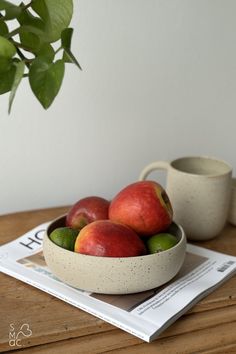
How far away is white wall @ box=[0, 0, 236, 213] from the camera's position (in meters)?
0.88

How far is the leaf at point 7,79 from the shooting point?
1.29 ft

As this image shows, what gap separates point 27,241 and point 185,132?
0.44 m

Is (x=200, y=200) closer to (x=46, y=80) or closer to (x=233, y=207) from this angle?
(x=233, y=207)

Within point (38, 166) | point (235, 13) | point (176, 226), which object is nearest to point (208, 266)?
point (176, 226)

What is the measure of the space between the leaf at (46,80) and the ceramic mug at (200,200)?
0.41 metres

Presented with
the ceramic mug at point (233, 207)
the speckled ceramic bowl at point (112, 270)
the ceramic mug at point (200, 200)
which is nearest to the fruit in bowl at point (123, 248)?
the speckled ceramic bowl at point (112, 270)

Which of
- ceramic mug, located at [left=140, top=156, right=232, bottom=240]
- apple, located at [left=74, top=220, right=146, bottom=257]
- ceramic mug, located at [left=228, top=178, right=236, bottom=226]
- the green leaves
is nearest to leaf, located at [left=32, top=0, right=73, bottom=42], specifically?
the green leaves

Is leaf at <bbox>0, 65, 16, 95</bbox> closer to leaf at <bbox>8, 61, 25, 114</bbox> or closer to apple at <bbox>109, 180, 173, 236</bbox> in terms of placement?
leaf at <bbox>8, 61, 25, 114</bbox>

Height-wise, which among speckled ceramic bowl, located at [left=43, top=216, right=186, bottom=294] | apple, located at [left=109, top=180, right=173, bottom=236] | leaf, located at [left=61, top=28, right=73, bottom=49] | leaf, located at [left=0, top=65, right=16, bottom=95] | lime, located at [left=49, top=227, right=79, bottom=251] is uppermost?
leaf, located at [left=61, top=28, right=73, bottom=49]

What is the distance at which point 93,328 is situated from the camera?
1.78 ft

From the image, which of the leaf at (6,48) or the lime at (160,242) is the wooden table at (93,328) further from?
the leaf at (6,48)

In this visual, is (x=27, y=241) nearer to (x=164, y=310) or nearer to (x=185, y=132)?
(x=164, y=310)

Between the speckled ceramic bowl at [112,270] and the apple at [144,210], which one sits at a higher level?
the apple at [144,210]

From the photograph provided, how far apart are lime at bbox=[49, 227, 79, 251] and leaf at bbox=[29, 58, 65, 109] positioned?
0.87 feet
